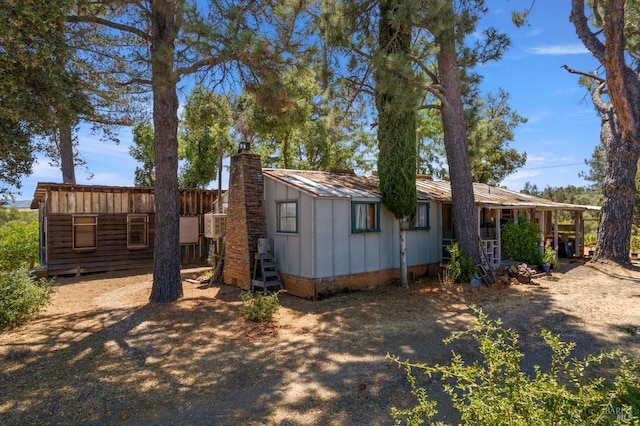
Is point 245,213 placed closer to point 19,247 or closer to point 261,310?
point 261,310

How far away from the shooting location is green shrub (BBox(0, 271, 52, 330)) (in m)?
7.07

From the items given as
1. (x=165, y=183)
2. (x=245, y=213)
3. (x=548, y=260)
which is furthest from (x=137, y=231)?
(x=548, y=260)

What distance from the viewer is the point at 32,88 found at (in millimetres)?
6648

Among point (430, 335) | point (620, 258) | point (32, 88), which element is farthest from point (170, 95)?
point (620, 258)

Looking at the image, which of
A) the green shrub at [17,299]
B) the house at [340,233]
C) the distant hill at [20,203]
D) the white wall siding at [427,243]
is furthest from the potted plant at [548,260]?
the distant hill at [20,203]

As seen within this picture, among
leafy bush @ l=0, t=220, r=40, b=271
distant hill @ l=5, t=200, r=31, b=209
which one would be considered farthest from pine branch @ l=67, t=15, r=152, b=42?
leafy bush @ l=0, t=220, r=40, b=271

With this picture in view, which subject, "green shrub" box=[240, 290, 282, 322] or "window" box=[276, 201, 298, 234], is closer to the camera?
"green shrub" box=[240, 290, 282, 322]

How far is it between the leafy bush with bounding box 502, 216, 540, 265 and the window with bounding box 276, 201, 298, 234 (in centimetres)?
800

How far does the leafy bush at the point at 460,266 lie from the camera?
10773 mm

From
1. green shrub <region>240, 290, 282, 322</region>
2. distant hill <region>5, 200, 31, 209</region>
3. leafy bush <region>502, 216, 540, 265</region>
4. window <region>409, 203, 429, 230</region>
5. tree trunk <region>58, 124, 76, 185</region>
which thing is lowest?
green shrub <region>240, 290, 282, 322</region>

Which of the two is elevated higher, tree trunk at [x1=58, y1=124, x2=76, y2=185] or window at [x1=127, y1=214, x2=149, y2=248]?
tree trunk at [x1=58, y1=124, x2=76, y2=185]

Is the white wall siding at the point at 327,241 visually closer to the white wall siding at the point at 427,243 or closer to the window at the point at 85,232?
the white wall siding at the point at 427,243

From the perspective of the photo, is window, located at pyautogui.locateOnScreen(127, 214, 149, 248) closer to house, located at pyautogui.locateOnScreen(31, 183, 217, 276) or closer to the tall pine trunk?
house, located at pyautogui.locateOnScreen(31, 183, 217, 276)

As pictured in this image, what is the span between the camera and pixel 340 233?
981cm
